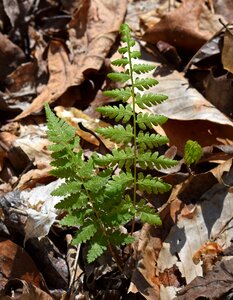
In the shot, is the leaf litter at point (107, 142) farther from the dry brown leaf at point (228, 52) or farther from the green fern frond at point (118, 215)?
the green fern frond at point (118, 215)

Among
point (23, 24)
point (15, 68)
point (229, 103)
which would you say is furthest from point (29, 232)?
point (23, 24)

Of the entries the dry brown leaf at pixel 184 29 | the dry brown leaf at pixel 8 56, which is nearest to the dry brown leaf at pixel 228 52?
the dry brown leaf at pixel 184 29

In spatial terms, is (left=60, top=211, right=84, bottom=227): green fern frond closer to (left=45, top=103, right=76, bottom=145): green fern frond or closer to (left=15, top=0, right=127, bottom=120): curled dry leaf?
(left=45, top=103, right=76, bottom=145): green fern frond

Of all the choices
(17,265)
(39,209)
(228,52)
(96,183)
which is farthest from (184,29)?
(17,265)

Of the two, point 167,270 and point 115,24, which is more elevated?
point 115,24

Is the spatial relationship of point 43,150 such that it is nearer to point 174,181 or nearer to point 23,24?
point 174,181

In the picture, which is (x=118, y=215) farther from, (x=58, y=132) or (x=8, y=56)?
(x=8, y=56)

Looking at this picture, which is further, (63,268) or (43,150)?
(43,150)

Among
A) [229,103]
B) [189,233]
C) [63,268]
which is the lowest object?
[63,268]
